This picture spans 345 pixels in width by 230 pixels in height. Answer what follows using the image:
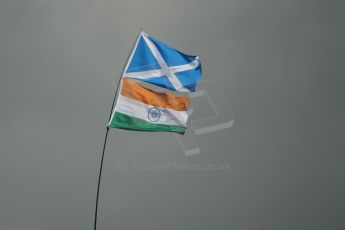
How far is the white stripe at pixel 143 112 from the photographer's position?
26786 mm

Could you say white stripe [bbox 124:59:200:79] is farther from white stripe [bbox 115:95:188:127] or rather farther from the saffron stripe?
white stripe [bbox 115:95:188:127]

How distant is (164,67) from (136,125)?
5144 millimetres

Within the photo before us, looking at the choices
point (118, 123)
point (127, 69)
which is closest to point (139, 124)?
point (118, 123)

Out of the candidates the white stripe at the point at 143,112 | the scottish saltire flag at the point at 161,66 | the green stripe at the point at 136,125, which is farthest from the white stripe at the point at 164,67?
the green stripe at the point at 136,125

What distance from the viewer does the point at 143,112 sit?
2762 cm

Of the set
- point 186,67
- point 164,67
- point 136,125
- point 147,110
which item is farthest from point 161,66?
point 136,125

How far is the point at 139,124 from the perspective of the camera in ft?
89.6

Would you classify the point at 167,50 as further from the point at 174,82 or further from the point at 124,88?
the point at 124,88

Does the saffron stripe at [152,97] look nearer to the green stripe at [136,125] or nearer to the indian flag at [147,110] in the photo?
the indian flag at [147,110]

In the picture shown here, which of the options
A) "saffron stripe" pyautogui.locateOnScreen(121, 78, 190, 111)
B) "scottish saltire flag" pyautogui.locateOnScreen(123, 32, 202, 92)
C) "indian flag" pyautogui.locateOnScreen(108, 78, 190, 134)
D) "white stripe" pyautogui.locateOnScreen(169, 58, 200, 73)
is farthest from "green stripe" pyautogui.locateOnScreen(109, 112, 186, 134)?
"white stripe" pyautogui.locateOnScreen(169, 58, 200, 73)

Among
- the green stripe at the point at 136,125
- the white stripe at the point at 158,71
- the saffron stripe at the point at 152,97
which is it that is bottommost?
the green stripe at the point at 136,125

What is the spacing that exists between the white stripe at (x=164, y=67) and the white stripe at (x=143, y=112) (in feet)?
8.16

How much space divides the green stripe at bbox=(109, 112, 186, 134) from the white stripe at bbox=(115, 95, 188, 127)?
20 cm

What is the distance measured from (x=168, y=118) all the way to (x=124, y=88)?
334cm
